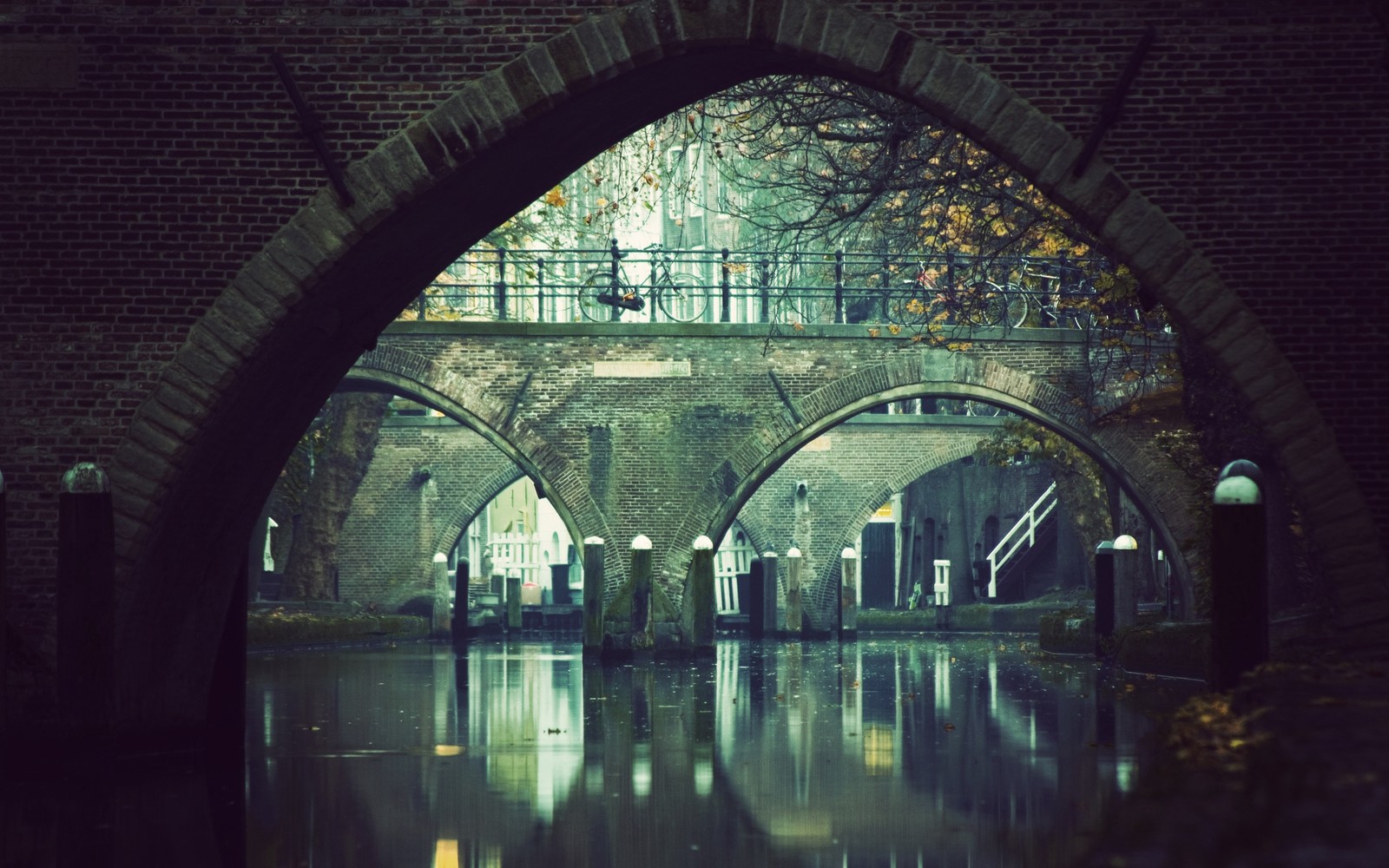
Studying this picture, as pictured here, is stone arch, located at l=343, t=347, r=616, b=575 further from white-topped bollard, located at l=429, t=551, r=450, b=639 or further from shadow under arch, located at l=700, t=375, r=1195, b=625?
white-topped bollard, located at l=429, t=551, r=450, b=639

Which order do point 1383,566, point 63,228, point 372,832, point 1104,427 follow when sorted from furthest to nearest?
1. point 1104,427
2. point 63,228
3. point 1383,566
4. point 372,832

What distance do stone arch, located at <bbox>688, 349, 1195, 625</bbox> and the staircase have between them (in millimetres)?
11268

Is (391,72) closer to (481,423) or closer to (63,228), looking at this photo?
(63,228)

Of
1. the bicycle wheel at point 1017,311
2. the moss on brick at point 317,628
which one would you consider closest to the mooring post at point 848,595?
the moss on brick at point 317,628

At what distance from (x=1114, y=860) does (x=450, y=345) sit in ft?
71.4

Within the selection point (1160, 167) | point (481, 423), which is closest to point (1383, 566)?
point (1160, 167)

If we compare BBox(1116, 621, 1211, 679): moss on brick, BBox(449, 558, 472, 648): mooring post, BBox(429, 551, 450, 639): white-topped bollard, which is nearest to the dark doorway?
BBox(429, 551, 450, 639): white-topped bollard

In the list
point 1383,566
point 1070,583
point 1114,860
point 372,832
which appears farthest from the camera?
point 1070,583

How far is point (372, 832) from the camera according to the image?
690cm

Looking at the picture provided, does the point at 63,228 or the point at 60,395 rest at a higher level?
the point at 63,228

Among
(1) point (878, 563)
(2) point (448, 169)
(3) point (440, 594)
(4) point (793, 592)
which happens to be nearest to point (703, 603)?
(4) point (793, 592)

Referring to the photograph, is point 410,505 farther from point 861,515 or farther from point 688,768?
point 688,768

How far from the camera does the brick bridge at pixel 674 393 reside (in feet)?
79.7

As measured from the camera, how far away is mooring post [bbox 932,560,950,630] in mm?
35375
